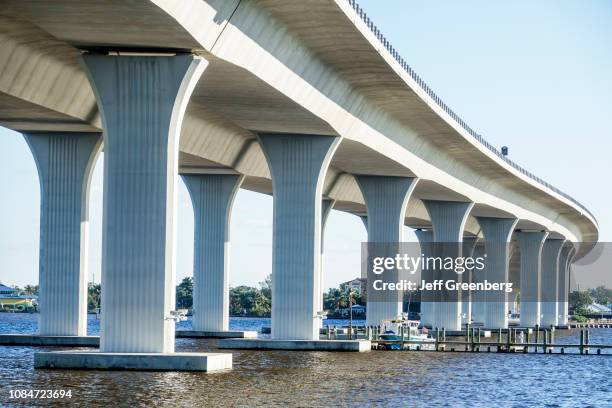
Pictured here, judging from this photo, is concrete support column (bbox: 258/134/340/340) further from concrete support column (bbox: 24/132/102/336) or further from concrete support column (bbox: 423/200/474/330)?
concrete support column (bbox: 423/200/474/330)

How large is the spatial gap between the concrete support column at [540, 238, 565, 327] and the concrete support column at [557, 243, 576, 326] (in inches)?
120

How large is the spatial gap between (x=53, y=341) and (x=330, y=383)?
867 inches

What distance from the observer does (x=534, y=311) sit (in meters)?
133

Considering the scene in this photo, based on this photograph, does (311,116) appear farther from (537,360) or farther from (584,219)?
(584,219)

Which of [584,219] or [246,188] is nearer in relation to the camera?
[246,188]

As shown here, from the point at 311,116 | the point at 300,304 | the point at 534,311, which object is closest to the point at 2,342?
the point at 300,304

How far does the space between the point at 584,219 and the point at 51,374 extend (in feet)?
344

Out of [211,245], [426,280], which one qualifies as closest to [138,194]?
[211,245]

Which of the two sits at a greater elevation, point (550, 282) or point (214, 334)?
point (550, 282)

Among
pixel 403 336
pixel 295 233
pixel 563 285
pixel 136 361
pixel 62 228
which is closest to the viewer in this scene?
pixel 136 361

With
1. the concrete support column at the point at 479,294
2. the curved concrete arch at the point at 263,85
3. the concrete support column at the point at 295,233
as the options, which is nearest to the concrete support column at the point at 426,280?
the concrete support column at the point at 479,294

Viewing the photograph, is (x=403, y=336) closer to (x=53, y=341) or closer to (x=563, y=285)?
(x=53, y=341)

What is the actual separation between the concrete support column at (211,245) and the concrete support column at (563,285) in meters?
79.2

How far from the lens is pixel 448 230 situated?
3853 inches
